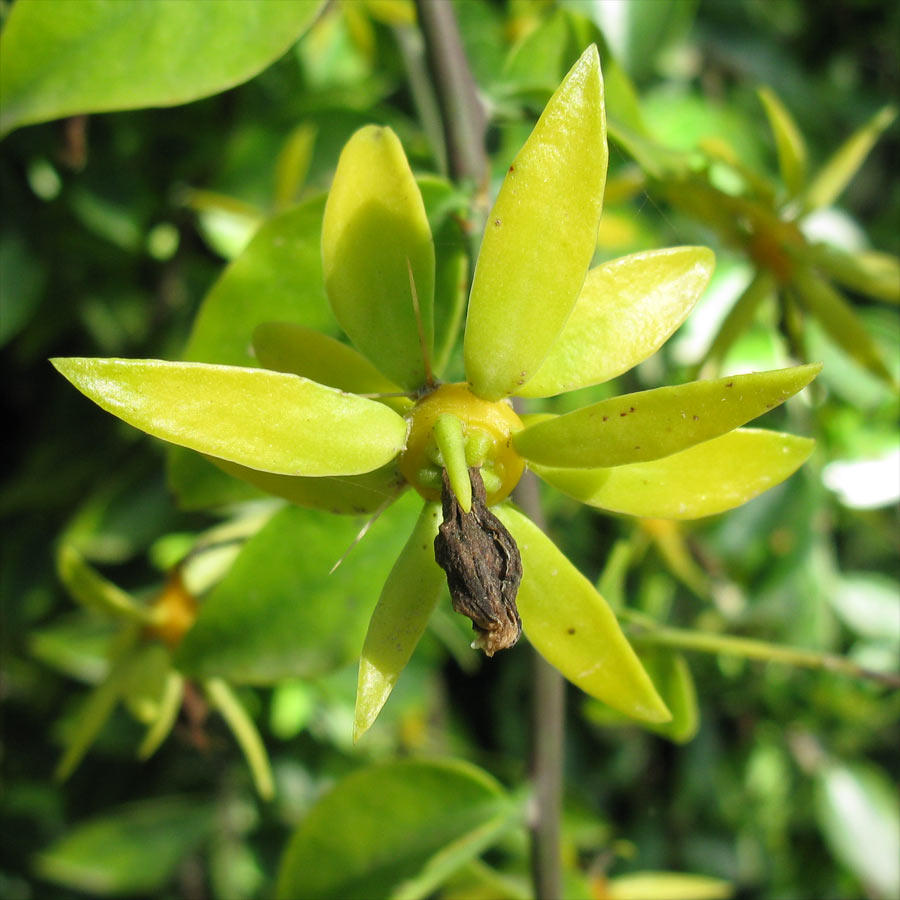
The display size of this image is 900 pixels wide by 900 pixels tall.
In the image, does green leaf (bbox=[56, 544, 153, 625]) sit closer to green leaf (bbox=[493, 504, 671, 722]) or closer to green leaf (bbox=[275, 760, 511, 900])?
green leaf (bbox=[275, 760, 511, 900])

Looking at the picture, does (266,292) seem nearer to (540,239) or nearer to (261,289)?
(261,289)

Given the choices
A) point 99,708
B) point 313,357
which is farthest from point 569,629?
point 99,708

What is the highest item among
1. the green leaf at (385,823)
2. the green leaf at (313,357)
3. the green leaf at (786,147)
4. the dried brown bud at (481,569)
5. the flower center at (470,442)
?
the green leaf at (786,147)

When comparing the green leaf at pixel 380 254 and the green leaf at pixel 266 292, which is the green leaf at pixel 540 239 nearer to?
the green leaf at pixel 380 254

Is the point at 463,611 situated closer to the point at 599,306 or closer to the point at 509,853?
the point at 599,306

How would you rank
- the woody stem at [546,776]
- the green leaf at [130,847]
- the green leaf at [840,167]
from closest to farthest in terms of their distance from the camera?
the woody stem at [546,776] < the green leaf at [840,167] < the green leaf at [130,847]

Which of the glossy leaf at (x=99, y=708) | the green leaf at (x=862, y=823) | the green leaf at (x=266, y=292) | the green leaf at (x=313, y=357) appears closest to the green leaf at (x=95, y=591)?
the glossy leaf at (x=99, y=708)

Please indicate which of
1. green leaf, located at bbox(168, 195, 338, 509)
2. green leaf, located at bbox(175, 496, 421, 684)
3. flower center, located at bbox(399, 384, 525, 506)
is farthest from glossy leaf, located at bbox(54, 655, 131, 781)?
flower center, located at bbox(399, 384, 525, 506)
